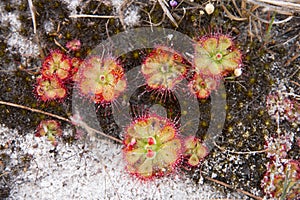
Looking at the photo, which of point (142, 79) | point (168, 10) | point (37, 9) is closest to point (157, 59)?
point (142, 79)

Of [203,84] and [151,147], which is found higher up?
[203,84]

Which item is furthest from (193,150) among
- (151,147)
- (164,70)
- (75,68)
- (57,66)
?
(57,66)

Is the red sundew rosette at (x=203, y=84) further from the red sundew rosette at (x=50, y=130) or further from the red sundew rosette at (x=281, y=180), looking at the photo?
the red sundew rosette at (x=50, y=130)

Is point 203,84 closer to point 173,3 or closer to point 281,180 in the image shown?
point 173,3

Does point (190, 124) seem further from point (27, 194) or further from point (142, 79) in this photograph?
point (27, 194)

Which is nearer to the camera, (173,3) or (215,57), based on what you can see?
(215,57)

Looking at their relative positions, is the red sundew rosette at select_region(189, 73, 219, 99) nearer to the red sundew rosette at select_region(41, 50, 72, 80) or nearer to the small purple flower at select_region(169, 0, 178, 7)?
the small purple flower at select_region(169, 0, 178, 7)

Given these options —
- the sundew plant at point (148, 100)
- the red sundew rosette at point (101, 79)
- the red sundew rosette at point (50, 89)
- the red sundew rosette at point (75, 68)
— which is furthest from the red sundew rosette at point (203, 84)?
the red sundew rosette at point (50, 89)
